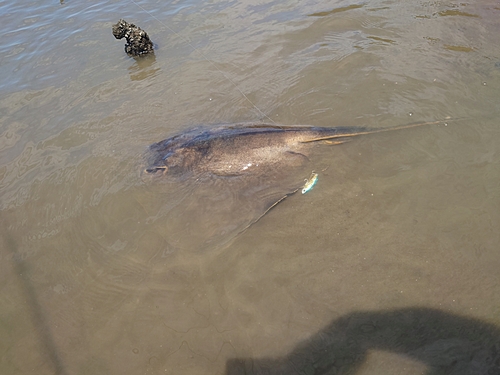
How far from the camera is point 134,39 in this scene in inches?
307

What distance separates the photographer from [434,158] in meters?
4.91

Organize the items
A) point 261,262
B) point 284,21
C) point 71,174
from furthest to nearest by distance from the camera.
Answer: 1. point 284,21
2. point 71,174
3. point 261,262

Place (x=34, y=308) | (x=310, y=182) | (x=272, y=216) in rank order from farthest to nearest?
(x=310, y=182)
(x=272, y=216)
(x=34, y=308)

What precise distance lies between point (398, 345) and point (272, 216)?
2032 mm

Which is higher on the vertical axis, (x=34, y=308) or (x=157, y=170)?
(x=157, y=170)

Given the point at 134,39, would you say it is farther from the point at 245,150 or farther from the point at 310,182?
the point at 310,182

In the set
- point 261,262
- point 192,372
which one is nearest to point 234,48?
point 261,262

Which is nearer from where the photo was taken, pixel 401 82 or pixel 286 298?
pixel 286 298

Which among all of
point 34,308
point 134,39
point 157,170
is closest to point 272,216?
point 157,170

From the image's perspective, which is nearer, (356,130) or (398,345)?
(398,345)

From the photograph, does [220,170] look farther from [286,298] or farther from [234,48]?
[234,48]

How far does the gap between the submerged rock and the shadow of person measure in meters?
6.98

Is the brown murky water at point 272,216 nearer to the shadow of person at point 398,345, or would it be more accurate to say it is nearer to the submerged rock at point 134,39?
the shadow of person at point 398,345

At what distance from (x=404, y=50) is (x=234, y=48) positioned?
3548 mm
